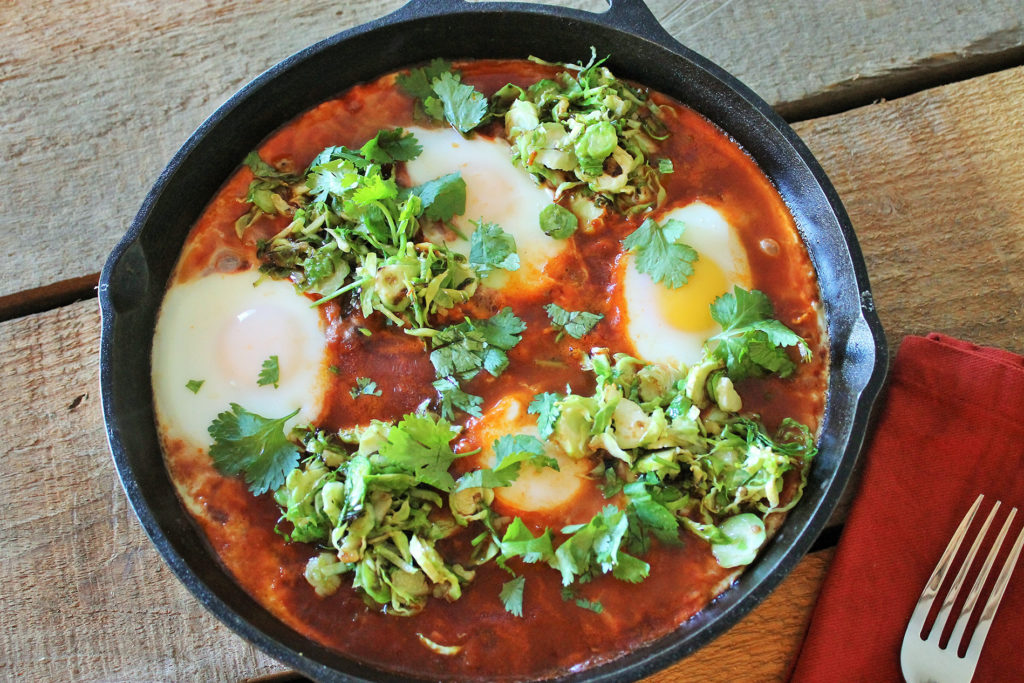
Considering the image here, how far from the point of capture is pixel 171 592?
256 centimetres

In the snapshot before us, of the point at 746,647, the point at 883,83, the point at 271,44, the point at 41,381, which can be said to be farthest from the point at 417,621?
the point at 883,83

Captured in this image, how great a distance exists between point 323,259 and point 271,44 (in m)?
0.97

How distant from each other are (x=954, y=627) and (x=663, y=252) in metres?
1.31

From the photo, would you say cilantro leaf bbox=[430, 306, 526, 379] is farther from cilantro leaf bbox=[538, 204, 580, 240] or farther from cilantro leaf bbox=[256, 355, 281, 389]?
cilantro leaf bbox=[256, 355, 281, 389]

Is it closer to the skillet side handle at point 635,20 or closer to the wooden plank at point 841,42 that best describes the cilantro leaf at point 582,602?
the skillet side handle at point 635,20

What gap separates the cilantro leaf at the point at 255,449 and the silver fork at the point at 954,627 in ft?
5.79

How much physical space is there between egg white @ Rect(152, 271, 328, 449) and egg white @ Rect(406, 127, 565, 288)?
519 mm

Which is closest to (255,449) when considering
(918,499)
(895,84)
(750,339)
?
(750,339)

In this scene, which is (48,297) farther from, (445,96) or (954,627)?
(954,627)

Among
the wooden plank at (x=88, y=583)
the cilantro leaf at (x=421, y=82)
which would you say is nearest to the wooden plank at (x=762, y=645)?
the wooden plank at (x=88, y=583)

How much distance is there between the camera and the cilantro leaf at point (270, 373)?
244cm

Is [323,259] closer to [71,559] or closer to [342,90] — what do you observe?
[342,90]

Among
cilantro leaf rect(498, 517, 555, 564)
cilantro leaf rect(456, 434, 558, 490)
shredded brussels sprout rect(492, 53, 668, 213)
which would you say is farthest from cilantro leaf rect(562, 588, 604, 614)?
shredded brussels sprout rect(492, 53, 668, 213)

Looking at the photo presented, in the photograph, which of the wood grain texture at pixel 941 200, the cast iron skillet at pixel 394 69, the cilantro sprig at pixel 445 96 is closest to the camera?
the cast iron skillet at pixel 394 69
